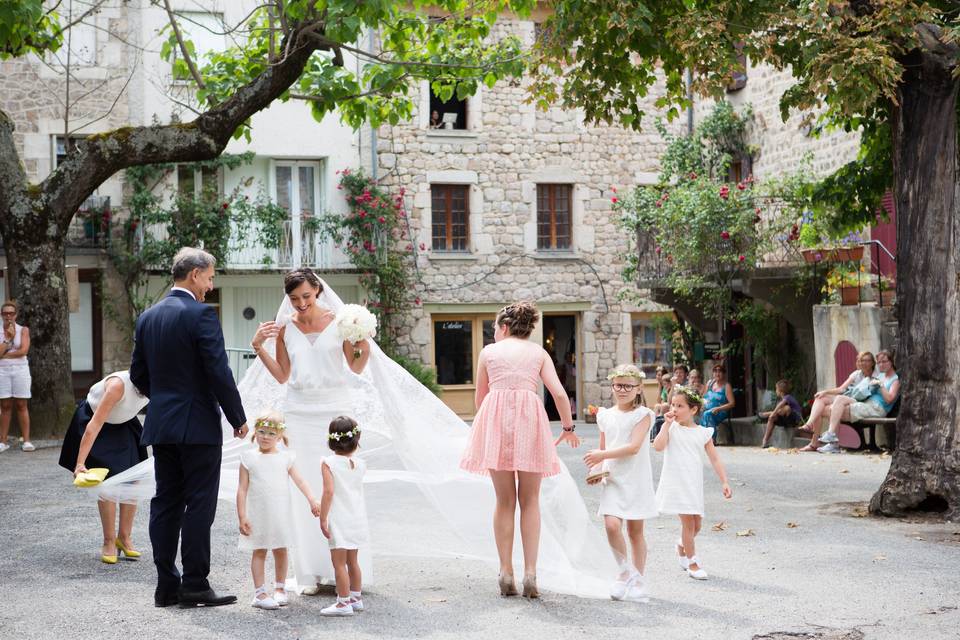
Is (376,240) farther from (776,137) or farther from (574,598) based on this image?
(574,598)

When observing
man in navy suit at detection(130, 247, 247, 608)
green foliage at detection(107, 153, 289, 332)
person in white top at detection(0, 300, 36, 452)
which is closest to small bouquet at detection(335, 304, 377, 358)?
man in navy suit at detection(130, 247, 247, 608)

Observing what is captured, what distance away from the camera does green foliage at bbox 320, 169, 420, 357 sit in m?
27.0

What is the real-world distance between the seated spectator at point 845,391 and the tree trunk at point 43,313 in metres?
10.2

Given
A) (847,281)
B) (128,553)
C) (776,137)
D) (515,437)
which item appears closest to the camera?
(515,437)

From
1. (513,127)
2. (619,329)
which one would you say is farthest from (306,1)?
(619,329)

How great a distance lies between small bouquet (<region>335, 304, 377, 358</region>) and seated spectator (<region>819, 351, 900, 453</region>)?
10.8m

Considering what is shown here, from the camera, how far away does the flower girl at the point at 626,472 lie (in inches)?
286

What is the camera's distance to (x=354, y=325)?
283 inches

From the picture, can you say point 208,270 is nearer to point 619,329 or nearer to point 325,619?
point 325,619

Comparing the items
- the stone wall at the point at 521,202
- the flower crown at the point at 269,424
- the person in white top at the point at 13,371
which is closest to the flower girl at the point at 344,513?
the flower crown at the point at 269,424

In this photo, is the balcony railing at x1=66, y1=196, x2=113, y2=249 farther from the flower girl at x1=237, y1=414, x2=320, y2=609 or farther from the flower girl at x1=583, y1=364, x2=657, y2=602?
the flower girl at x1=583, y1=364, x2=657, y2=602

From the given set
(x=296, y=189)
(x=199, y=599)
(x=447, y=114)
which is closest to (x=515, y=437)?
(x=199, y=599)

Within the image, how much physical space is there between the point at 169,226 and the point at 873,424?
15.3m

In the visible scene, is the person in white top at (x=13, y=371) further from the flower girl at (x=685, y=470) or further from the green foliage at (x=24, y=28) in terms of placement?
the flower girl at (x=685, y=470)
